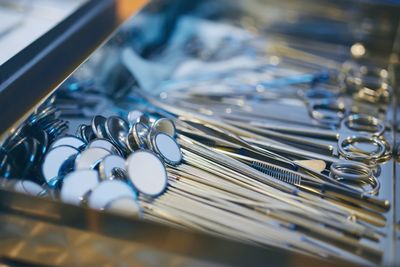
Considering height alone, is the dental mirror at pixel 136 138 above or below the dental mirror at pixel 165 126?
Answer: below

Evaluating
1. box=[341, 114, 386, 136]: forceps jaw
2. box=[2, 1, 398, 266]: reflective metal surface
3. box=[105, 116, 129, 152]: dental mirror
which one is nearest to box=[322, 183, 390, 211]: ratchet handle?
box=[2, 1, 398, 266]: reflective metal surface

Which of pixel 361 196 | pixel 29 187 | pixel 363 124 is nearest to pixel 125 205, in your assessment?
pixel 29 187

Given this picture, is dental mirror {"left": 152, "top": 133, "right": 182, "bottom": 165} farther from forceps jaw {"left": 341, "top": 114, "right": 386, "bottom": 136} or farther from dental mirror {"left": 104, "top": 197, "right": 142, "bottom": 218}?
forceps jaw {"left": 341, "top": 114, "right": 386, "bottom": 136}

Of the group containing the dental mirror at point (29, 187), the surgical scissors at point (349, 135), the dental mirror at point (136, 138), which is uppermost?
the surgical scissors at point (349, 135)

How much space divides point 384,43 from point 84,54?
0.58 metres

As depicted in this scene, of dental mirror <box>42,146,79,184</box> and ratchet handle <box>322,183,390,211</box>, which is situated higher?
ratchet handle <box>322,183,390,211</box>

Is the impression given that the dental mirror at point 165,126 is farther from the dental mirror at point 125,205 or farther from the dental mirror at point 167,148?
the dental mirror at point 125,205

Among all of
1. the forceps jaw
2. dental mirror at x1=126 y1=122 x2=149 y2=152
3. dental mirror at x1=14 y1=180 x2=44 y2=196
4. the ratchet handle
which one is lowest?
dental mirror at x1=14 y1=180 x2=44 y2=196

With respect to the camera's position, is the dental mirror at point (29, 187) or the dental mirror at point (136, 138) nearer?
the dental mirror at point (29, 187)

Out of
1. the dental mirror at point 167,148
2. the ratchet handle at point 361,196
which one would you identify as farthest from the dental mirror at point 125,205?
the ratchet handle at point 361,196

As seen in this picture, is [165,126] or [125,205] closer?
[125,205]

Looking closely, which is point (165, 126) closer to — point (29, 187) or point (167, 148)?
point (167, 148)

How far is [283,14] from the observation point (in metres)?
1.05

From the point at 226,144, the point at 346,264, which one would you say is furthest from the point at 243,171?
the point at 346,264
